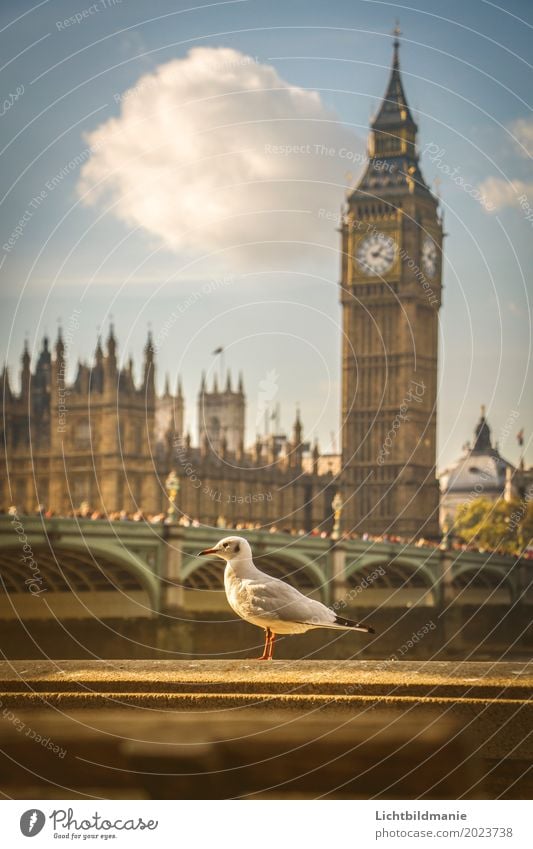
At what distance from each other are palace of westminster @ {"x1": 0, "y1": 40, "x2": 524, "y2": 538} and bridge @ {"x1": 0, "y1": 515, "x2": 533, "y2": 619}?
11.4m

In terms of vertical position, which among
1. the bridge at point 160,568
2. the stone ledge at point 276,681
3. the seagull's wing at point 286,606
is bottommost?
the bridge at point 160,568

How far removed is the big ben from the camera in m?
78.8

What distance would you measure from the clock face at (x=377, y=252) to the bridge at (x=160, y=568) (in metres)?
34.6

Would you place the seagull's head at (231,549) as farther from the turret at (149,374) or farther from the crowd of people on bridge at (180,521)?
the turret at (149,374)

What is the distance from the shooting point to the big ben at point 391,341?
7875cm

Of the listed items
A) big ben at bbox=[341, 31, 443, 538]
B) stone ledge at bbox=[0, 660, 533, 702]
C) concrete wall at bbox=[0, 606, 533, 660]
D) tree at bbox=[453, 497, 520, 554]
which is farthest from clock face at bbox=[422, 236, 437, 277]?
stone ledge at bbox=[0, 660, 533, 702]

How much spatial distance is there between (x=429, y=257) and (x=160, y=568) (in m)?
49.7

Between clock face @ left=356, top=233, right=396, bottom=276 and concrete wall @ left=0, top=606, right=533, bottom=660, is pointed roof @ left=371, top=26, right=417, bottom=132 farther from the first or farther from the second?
concrete wall @ left=0, top=606, right=533, bottom=660

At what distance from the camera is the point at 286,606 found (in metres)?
7.09

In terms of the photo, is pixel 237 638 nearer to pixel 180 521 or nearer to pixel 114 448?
pixel 180 521

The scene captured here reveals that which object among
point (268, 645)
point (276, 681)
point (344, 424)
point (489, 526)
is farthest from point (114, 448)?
point (276, 681)

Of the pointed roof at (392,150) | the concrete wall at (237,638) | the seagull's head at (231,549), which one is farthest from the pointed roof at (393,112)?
the seagull's head at (231,549)
